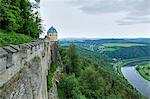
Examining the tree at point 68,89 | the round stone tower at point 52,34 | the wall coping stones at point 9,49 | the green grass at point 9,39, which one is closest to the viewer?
the wall coping stones at point 9,49

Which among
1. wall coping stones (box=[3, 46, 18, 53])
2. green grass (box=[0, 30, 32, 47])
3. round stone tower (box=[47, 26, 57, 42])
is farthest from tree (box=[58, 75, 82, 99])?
wall coping stones (box=[3, 46, 18, 53])

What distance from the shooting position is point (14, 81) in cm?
612

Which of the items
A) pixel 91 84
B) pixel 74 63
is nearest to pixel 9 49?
pixel 91 84

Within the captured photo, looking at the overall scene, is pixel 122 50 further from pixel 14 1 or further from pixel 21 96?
pixel 21 96

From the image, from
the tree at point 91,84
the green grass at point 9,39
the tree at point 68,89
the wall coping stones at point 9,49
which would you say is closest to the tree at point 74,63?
the tree at point 91,84

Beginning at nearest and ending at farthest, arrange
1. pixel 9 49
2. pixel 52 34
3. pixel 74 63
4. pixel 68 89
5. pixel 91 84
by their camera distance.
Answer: pixel 9 49 → pixel 68 89 → pixel 52 34 → pixel 91 84 → pixel 74 63

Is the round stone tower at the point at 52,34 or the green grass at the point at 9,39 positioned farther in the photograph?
the round stone tower at the point at 52,34

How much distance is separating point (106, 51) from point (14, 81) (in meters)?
133

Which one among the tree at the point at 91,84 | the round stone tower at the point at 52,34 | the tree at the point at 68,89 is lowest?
the tree at the point at 91,84

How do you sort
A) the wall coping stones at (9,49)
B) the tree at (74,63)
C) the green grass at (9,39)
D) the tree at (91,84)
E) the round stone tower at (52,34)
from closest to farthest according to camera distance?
the wall coping stones at (9,49)
the green grass at (9,39)
the tree at (91,84)
the round stone tower at (52,34)
the tree at (74,63)

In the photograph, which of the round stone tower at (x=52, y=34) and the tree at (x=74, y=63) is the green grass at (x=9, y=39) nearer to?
the round stone tower at (x=52, y=34)

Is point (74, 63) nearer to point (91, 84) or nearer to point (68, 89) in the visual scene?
point (91, 84)

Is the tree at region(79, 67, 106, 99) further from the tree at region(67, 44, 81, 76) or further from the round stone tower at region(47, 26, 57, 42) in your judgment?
the round stone tower at region(47, 26, 57, 42)

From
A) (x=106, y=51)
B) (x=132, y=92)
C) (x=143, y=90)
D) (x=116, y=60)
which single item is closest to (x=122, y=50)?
(x=106, y=51)
